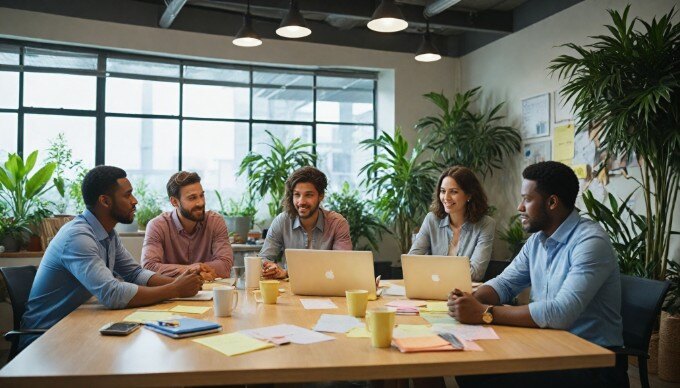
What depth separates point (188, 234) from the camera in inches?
136

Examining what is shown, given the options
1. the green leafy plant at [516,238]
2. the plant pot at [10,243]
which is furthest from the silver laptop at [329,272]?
the plant pot at [10,243]

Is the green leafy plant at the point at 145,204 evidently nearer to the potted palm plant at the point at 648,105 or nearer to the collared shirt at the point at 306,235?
the collared shirt at the point at 306,235

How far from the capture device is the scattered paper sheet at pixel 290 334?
70.3 inches

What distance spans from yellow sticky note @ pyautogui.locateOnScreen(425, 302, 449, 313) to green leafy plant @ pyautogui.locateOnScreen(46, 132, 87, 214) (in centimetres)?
454

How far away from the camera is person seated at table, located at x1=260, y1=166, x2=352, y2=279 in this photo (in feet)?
11.5

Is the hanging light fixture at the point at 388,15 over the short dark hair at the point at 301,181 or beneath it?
over

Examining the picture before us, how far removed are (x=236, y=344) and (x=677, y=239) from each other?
3.94m

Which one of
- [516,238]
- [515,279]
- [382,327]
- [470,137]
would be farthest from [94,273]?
[470,137]

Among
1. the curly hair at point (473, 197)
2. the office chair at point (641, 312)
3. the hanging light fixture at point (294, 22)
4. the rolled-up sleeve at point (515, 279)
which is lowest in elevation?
the office chair at point (641, 312)

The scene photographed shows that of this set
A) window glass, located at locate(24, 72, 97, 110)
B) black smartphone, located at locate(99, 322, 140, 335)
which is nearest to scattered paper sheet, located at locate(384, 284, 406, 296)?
black smartphone, located at locate(99, 322, 140, 335)

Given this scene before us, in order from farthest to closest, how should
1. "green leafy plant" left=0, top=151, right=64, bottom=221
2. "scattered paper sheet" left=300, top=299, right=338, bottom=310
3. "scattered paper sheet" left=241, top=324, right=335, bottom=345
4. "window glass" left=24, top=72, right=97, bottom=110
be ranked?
"window glass" left=24, top=72, right=97, bottom=110 < "green leafy plant" left=0, top=151, right=64, bottom=221 < "scattered paper sheet" left=300, top=299, right=338, bottom=310 < "scattered paper sheet" left=241, top=324, right=335, bottom=345

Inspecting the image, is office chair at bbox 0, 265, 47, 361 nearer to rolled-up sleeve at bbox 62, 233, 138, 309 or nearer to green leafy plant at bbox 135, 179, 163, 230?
rolled-up sleeve at bbox 62, 233, 138, 309

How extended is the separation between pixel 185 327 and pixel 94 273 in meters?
0.69

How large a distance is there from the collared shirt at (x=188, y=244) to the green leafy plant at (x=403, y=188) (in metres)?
3.19
